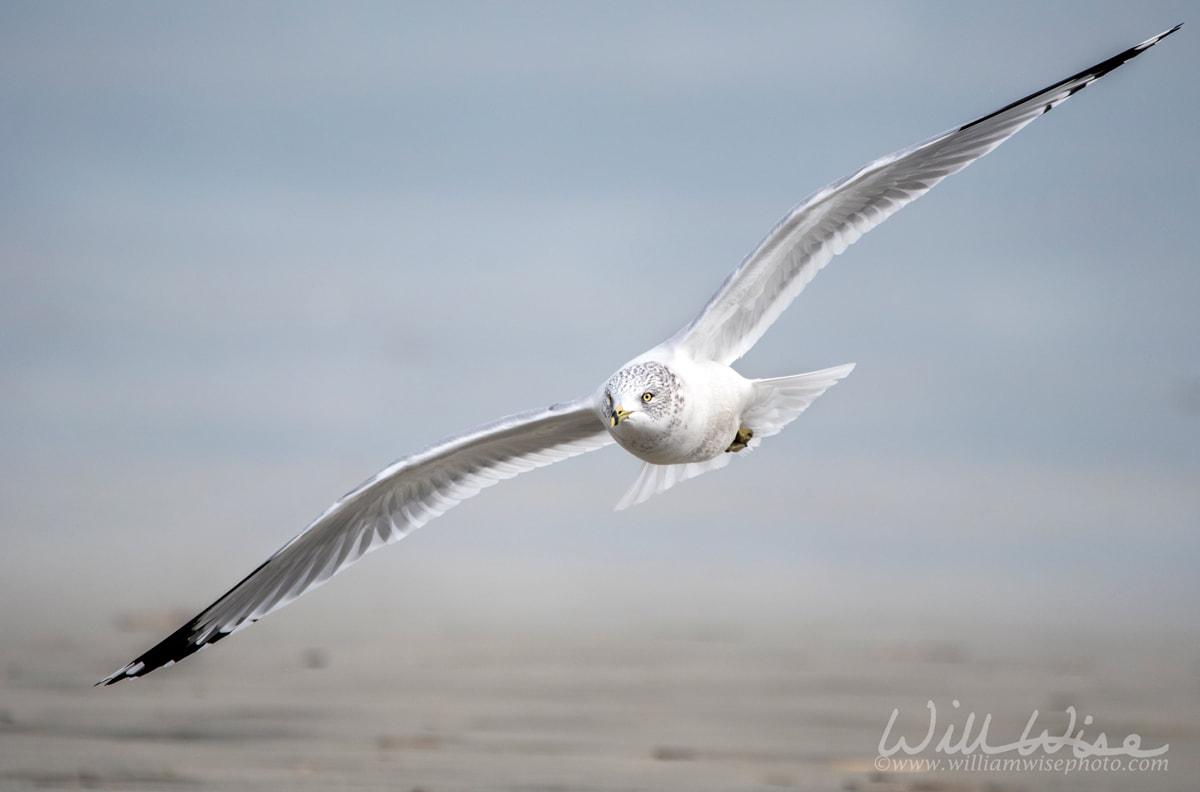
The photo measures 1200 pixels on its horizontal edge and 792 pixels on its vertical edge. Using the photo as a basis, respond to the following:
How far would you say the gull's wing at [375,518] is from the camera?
425 centimetres

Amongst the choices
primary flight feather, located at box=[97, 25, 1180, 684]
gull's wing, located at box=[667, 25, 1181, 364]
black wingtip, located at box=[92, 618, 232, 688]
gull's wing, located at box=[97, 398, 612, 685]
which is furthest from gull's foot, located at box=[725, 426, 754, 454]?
black wingtip, located at box=[92, 618, 232, 688]

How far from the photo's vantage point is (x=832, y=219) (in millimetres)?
4066

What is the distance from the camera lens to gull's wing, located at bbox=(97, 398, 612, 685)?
13.9 feet

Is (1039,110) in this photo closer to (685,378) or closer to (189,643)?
(685,378)

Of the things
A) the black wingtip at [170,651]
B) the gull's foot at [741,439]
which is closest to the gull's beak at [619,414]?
the gull's foot at [741,439]

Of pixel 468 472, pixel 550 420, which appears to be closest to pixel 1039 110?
pixel 550 420

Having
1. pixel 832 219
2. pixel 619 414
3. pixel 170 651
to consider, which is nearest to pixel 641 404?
pixel 619 414

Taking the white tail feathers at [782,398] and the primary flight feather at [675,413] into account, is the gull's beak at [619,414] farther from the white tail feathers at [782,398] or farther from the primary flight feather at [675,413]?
the white tail feathers at [782,398]

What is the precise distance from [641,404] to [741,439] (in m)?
0.67

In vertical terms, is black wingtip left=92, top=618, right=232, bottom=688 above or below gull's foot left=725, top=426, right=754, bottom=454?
below

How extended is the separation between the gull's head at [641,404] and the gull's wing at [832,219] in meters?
0.26

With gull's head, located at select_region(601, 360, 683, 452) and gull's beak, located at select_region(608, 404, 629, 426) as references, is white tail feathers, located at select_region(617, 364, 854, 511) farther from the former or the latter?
gull's beak, located at select_region(608, 404, 629, 426)

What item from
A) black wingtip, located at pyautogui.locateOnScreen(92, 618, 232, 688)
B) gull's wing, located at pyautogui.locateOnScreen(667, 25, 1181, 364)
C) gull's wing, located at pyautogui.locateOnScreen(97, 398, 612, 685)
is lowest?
black wingtip, located at pyautogui.locateOnScreen(92, 618, 232, 688)

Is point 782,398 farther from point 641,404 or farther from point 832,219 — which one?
point 641,404
